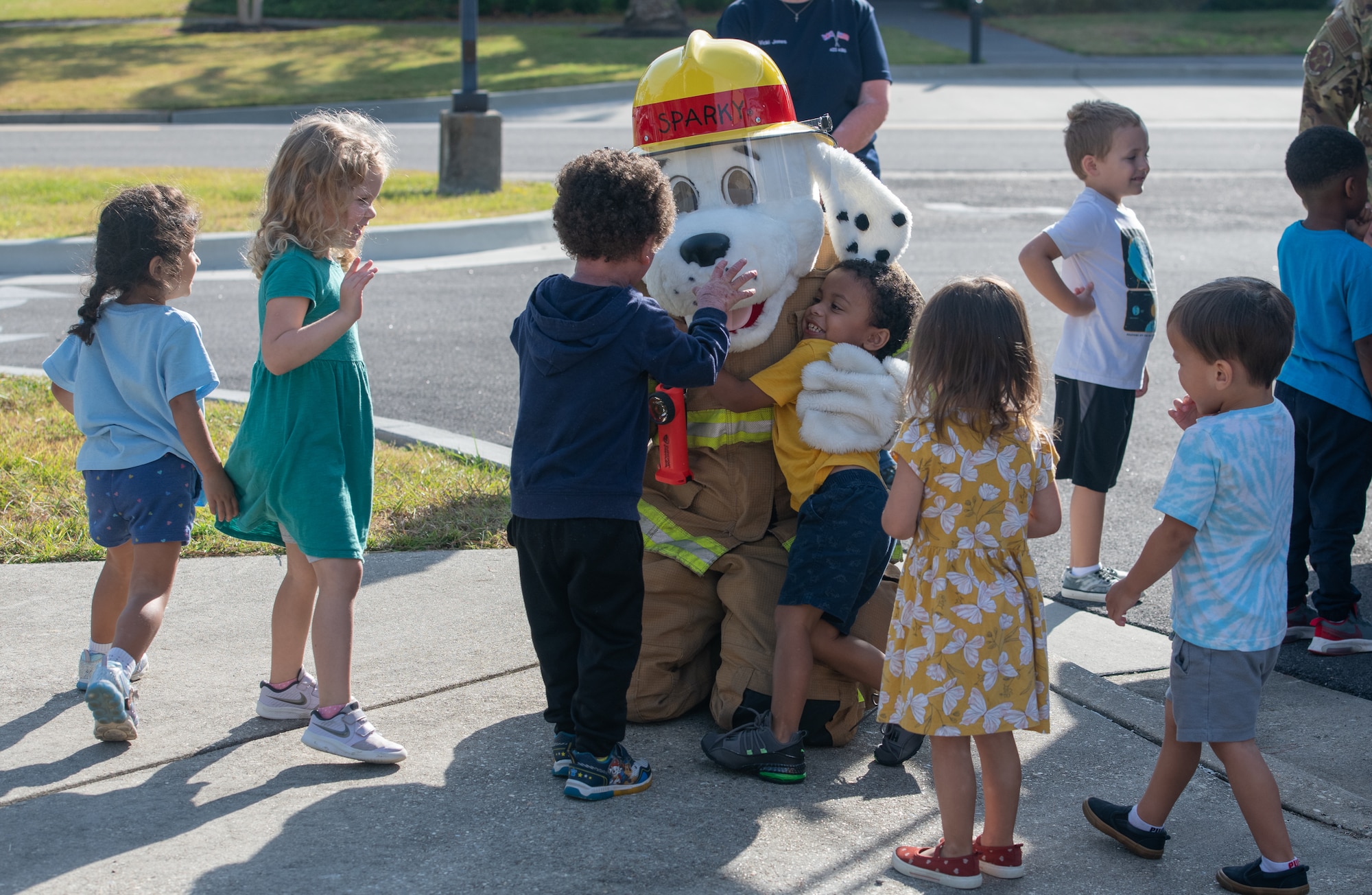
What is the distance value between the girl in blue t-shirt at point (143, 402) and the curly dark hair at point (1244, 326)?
7.91 feet

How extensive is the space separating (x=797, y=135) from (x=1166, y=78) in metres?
19.0

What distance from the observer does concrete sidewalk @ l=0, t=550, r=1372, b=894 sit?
2.82 meters

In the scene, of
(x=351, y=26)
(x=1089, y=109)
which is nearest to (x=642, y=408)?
(x=1089, y=109)

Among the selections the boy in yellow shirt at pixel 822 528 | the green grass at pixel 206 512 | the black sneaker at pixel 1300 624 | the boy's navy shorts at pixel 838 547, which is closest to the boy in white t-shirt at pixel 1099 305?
the black sneaker at pixel 1300 624

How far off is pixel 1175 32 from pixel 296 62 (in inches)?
622

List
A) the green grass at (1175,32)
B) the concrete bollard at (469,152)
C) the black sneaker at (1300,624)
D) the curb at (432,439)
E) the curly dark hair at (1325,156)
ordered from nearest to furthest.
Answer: the curly dark hair at (1325,156) < the black sneaker at (1300,624) < the curb at (432,439) < the concrete bollard at (469,152) < the green grass at (1175,32)

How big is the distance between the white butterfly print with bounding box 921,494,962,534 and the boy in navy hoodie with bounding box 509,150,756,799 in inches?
23.4

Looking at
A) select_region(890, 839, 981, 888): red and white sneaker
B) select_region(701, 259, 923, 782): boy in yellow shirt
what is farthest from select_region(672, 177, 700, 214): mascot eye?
select_region(890, 839, 981, 888): red and white sneaker

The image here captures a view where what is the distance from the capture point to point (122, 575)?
3.65 meters

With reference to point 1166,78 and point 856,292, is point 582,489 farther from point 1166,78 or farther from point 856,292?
Result: point 1166,78

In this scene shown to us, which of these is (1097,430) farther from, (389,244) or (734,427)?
(389,244)

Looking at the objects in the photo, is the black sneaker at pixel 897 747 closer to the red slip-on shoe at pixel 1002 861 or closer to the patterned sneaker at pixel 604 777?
the red slip-on shoe at pixel 1002 861

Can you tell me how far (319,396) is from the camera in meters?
3.37

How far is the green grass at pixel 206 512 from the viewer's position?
4.78 metres
